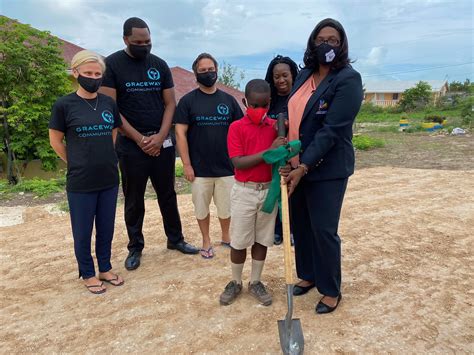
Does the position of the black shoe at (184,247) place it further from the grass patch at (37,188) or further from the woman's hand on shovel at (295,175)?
the grass patch at (37,188)

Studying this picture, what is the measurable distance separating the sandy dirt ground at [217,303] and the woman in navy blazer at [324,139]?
0.40 m

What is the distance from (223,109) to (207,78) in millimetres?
324

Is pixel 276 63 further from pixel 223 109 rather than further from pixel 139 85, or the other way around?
pixel 139 85

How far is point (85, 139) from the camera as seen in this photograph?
3031mm

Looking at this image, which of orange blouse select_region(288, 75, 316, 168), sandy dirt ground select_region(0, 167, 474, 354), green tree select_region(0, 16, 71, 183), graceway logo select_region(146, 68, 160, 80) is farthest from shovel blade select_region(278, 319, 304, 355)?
green tree select_region(0, 16, 71, 183)

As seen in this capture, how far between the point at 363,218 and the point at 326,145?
3.06m

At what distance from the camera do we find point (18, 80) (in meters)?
13.1

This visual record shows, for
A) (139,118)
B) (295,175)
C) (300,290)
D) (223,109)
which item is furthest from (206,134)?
(300,290)

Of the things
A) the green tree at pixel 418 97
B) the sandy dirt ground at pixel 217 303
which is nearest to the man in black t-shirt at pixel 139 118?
the sandy dirt ground at pixel 217 303

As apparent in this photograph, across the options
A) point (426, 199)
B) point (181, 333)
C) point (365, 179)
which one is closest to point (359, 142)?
point (365, 179)

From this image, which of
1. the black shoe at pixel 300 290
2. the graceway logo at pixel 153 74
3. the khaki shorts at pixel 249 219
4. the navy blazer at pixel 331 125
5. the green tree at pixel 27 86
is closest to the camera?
the navy blazer at pixel 331 125

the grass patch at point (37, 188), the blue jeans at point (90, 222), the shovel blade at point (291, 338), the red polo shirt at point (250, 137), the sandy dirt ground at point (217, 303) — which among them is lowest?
the sandy dirt ground at point (217, 303)

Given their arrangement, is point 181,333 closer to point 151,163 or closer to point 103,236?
point 103,236

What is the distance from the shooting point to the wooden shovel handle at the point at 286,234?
8.22 ft
